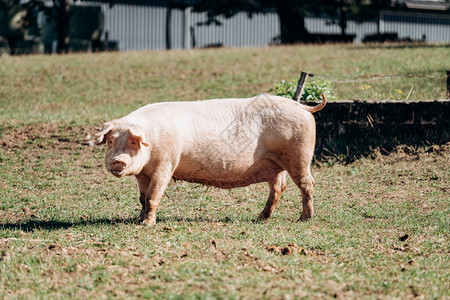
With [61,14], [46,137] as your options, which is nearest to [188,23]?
[61,14]

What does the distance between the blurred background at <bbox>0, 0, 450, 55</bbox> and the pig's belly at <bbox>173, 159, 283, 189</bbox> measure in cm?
1599

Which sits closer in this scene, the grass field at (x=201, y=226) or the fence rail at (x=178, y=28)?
the grass field at (x=201, y=226)

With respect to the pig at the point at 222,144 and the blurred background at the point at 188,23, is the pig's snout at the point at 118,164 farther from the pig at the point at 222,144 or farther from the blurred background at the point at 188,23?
the blurred background at the point at 188,23

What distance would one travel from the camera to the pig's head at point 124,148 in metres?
5.95

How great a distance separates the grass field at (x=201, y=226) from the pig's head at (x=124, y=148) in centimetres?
66

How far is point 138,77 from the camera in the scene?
1762 cm

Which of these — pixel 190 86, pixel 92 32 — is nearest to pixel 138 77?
pixel 190 86

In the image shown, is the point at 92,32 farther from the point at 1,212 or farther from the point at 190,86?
the point at 1,212

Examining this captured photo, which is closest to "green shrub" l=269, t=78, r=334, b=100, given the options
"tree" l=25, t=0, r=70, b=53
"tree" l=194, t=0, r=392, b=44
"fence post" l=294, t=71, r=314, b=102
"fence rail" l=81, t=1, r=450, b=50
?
"fence post" l=294, t=71, r=314, b=102

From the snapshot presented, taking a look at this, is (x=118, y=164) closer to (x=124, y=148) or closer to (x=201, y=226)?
(x=124, y=148)

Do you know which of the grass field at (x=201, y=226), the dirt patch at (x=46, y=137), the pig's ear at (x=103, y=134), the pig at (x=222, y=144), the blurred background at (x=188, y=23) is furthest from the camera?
the blurred background at (x=188, y=23)

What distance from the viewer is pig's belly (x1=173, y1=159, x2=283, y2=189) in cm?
676

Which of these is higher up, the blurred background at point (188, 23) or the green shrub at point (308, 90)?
the blurred background at point (188, 23)

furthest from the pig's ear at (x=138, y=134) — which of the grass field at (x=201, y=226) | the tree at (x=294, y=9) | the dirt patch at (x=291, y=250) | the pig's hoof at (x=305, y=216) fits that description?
the tree at (x=294, y=9)
